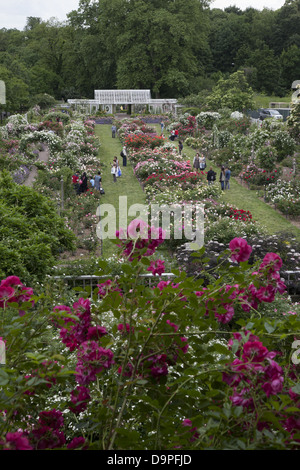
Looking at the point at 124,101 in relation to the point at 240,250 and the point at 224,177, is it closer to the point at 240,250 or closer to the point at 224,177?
the point at 224,177

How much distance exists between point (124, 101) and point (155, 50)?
5179 mm

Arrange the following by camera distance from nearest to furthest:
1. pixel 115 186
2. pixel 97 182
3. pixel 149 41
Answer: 1. pixel 97 182
2. pixel 115 186
3. pixel 149 41

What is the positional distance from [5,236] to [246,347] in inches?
205

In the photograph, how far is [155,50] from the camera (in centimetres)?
4116

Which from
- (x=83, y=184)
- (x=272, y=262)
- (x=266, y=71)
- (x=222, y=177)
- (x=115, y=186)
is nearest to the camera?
(x=272, y=262)

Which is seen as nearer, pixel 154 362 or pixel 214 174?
pixel 154 362

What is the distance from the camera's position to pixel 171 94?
46.2 meters

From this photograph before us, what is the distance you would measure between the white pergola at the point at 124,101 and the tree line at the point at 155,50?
2821mm

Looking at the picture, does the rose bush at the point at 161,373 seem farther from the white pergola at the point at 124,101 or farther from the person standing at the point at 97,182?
the white pergola at the point at 124,101

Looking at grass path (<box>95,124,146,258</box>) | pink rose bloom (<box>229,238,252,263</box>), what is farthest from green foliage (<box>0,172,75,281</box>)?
pink rose bloom (<box>229,238,252,263</box>)

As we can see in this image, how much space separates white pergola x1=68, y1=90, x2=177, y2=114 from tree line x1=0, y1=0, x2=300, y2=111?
9.25ft

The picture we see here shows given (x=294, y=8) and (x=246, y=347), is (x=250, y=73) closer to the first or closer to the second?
(x=294, y=8)

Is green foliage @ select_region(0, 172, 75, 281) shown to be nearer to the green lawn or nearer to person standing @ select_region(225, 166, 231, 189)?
the green lawn

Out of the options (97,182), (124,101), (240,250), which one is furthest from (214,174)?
(124,101)
